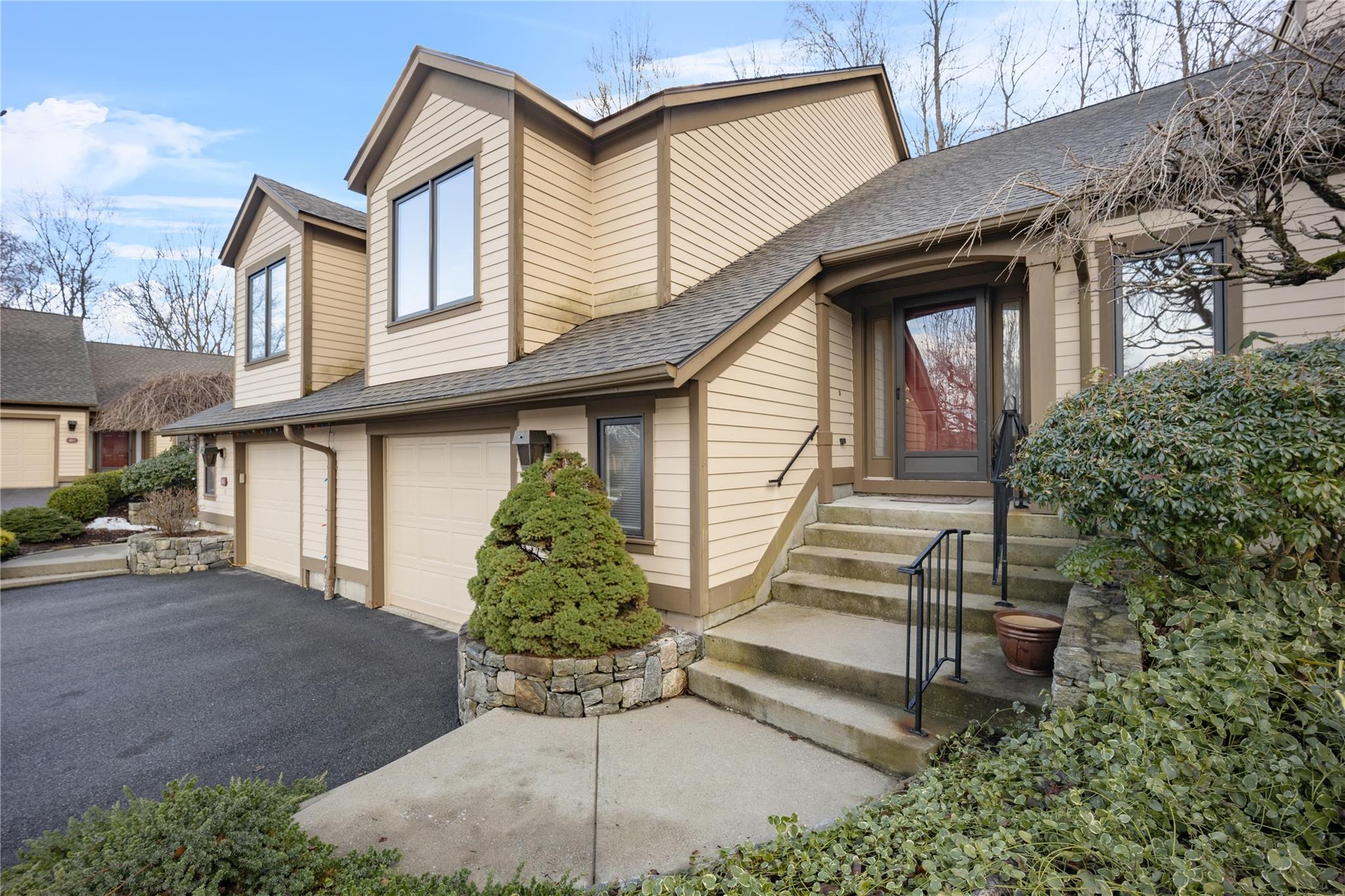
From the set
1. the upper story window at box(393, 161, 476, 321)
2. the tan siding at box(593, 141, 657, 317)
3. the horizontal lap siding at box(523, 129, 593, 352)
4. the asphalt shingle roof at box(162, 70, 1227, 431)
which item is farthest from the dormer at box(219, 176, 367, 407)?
the tan siding at box(593, 141, 657, 317)

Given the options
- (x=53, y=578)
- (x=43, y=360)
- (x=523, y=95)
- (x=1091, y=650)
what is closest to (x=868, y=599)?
(x=1091, y=650)

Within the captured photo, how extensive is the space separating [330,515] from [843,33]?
50.9ft

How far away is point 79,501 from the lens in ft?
44.2

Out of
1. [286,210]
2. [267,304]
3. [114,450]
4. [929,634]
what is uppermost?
[286,210]

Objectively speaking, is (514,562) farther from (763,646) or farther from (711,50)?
(711,50)

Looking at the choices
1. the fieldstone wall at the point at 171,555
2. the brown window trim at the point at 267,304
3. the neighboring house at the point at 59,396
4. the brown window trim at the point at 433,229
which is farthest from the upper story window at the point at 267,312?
the neighboring house at the point at 59,396

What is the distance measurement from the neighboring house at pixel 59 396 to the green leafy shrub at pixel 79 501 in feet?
7.86

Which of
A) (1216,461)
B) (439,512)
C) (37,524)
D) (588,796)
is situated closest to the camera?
(1216,461)

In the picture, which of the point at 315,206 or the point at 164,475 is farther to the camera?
the point at 164,475

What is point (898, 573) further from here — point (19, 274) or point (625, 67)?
point (19, 274)

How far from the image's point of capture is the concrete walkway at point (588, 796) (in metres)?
2.66

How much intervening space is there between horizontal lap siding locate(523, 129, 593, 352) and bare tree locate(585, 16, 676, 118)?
393 inches

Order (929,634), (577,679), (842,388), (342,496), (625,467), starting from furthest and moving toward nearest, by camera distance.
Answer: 1. (342,496)
2. (842,388)
3. (625,467)
4. (577,679)
5. (929,634)

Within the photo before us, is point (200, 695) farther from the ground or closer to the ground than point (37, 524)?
closer to the ground
